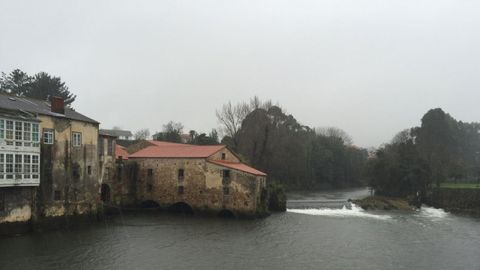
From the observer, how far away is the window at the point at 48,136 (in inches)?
1245

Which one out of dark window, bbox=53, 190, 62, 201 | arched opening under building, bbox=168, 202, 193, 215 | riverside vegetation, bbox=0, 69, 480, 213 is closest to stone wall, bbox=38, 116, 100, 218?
dark window, bbox=53, 190, 62, 201

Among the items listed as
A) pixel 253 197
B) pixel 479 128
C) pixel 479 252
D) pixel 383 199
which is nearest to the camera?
pixel 479 252

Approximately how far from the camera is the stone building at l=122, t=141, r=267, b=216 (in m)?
39.4

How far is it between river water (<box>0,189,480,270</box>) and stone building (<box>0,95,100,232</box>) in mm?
2254

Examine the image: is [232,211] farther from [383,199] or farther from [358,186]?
[358,186]

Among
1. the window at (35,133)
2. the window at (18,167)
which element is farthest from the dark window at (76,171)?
the window at (18,167)

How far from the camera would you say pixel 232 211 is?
3950 cm

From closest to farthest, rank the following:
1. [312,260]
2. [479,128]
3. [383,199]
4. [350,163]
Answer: [312,260]
[383,199]
[350,163]
[479,128]

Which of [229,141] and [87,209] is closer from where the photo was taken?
[87,209]

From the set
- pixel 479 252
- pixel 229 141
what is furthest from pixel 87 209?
pixel 229 141

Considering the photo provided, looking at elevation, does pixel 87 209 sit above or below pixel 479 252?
above

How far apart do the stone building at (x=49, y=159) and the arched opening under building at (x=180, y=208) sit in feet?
29.0

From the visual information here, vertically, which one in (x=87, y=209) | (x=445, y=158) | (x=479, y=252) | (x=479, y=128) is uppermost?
(x=479, y=128)

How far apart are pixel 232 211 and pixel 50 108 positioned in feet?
57.8
